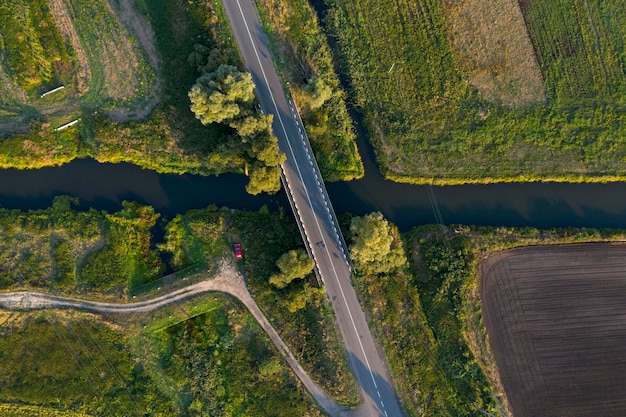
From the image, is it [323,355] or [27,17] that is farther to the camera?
[27,17]

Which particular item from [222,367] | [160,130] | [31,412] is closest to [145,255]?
[160,130]

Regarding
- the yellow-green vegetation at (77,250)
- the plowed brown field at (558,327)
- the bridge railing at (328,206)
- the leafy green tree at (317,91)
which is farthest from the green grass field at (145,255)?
the plowed brown field at (558,327)

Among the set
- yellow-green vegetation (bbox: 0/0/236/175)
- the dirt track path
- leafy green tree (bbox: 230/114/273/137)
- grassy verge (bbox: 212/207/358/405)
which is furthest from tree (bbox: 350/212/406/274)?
yellow-green vegetation (bbox: 0/0/236/175)

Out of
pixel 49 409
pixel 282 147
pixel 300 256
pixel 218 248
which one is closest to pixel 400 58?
pixel 282 147

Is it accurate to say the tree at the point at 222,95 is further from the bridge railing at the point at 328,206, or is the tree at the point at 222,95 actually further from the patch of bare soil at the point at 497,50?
the patch of bare soil at the point at 497,50

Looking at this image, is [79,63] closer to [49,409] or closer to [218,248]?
[218,248]

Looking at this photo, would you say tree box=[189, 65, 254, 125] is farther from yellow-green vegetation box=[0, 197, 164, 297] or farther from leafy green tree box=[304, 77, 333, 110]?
yellow-green vegetation box=[0, 197, 164, 297]

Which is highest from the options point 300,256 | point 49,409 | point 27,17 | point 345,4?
point 27,17
